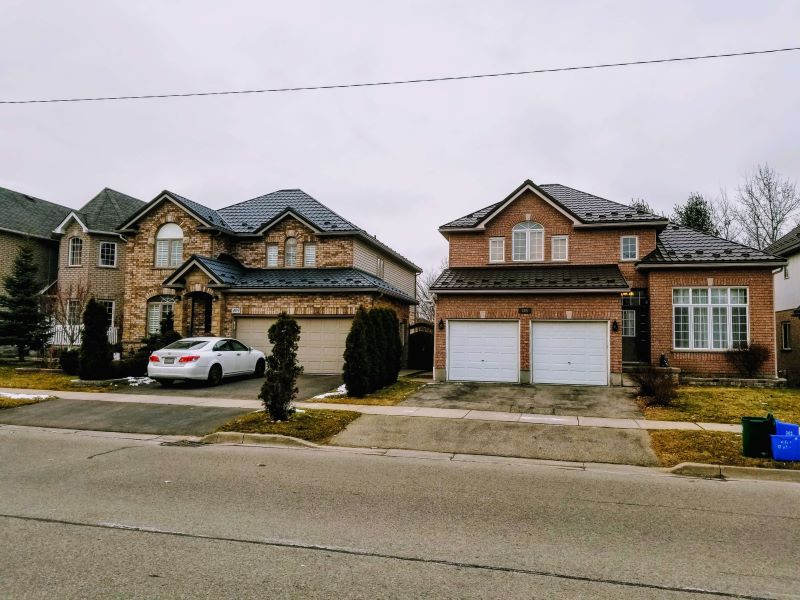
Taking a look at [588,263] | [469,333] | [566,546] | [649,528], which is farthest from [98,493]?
[588,263]

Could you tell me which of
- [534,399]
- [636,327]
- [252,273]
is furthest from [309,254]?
[636,327]

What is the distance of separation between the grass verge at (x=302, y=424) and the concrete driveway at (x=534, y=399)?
2.76 metres

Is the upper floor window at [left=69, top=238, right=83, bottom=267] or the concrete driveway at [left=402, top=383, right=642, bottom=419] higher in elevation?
the upper floor window at [left=69, top=238, right=83, bottom=267]

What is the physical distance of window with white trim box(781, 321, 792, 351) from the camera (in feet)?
80.1

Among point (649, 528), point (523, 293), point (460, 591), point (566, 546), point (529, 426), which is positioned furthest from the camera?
point (523, 293)

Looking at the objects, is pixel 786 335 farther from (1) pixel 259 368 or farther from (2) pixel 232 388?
(2) pixel 232 388

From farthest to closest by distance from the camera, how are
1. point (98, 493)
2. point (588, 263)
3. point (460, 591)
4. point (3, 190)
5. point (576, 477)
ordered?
point (3, 190), point (588, 263), point (576, 477), point (98, 493), point (460, 591)

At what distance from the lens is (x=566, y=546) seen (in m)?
5.14

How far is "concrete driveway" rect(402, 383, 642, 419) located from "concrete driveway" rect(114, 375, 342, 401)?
3178 mm

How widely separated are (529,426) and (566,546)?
6486 millimetres

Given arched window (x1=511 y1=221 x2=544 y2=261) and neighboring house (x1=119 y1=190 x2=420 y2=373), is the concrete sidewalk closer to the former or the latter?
neighboring house (x1=119 y1=190 x2=420 y2=373)

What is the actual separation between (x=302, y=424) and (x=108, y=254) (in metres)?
21.4

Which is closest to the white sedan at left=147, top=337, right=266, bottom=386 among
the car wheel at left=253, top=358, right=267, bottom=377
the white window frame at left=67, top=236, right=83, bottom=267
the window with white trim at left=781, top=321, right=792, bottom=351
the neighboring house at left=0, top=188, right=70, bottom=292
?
the car wheel at left=253, top=358, right=267, bottom=377

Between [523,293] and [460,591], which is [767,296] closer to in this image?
[523,293]
